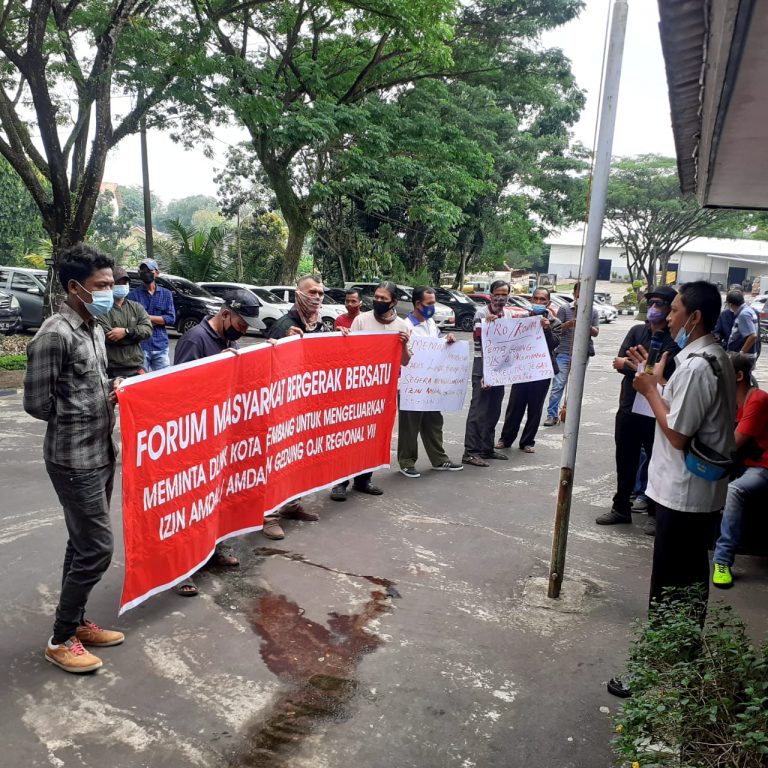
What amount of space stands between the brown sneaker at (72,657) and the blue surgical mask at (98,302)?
1.56 m

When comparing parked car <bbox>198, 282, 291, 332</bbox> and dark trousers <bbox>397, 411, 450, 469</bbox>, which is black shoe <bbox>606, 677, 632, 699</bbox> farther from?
parked car <bbox>198, 282, 291, 332</bbox>

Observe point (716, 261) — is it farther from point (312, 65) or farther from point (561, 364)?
point (561, 364)

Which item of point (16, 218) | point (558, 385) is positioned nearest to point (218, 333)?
point (558, 385)

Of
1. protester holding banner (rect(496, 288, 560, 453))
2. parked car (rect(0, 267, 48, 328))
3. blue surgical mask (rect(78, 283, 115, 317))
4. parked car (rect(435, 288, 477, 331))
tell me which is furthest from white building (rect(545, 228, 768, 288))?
blue surgical mask (rect(78, 283, 115, 317))

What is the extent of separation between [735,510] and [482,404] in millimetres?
3044

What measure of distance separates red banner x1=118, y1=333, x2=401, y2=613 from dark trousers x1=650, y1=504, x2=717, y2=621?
2439 millimetres

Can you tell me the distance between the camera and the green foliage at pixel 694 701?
2271 mm

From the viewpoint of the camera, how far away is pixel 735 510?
196 inches

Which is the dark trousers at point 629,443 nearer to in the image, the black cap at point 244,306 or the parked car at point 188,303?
the black cap at point 244,306

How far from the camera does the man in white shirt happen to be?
3262 millimetres

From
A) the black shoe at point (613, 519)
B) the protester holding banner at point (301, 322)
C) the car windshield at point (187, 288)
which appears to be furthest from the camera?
the car windshield at point (187, 288)

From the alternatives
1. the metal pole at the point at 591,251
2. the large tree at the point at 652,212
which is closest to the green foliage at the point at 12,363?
the metal pole at the point at 591,251

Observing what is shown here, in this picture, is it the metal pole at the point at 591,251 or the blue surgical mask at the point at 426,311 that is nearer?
the metal pole at the point at 591,251

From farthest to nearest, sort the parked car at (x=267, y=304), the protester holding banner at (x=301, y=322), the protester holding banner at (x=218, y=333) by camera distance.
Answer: the parked car at (x=267, y=304), the protester holding banner at (x=301, y=322), the protester holding banner at (x=218, y=333)
